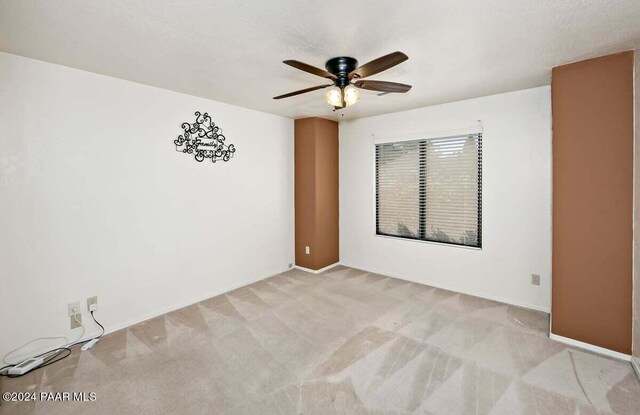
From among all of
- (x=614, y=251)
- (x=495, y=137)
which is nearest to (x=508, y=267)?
(x=614, y=251)

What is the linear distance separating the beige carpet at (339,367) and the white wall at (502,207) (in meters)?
0.40

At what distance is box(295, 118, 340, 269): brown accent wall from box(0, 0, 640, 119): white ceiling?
166cm

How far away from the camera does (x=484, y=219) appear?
11.8 ft

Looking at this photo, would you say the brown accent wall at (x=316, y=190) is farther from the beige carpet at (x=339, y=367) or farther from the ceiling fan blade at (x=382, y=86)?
the ceiling fan blade at (x=382, y=86)

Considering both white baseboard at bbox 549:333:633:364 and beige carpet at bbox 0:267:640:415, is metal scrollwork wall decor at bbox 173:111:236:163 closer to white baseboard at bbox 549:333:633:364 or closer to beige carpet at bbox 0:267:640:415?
beige carpet at bbox 0:267:640:415

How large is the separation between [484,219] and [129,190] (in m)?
3.94

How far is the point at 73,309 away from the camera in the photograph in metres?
2.63

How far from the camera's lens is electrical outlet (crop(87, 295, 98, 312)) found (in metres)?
2.72

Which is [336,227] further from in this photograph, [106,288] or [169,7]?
[169,7]

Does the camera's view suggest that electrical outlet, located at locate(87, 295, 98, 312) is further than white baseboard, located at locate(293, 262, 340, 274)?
No

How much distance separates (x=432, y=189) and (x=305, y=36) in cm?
273

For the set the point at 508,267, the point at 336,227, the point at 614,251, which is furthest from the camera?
the point at 336,227

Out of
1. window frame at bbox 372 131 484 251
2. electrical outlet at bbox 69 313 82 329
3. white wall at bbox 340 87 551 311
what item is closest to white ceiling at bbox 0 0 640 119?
white wall at bbox 340 87 551 311

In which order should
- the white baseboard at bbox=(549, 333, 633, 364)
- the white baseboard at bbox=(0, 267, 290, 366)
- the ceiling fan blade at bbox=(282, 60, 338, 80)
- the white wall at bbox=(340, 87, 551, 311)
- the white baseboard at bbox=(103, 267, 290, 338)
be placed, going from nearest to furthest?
the ceiling fan blade at bbox=(282, 60, 338, 80), the white baseboard at bbox=(549, 333, 633, 364), the white baseboard at bbox=(0, 267, 290, 366), the white baseboard at bbox=(103, 267, 290, 338), the white wall at bbox=(340, 87, 551, 311)
